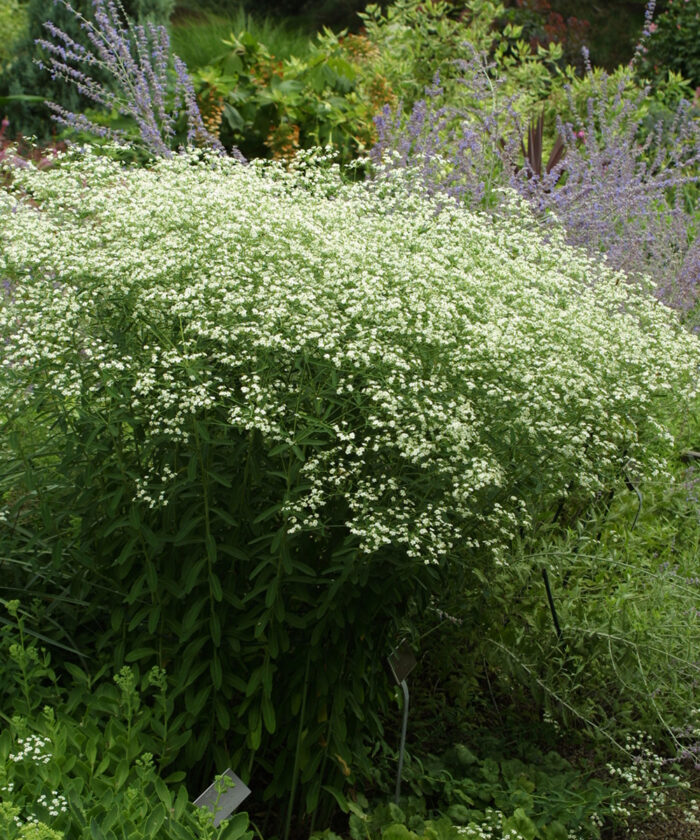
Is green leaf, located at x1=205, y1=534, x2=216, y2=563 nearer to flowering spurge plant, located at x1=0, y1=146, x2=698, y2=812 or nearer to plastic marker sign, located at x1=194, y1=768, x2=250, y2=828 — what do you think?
flowering spurge plant, located at x1=0, y1=146, x2=698, y2=812

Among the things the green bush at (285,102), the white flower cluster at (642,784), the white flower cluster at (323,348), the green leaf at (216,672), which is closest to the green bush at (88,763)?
the green leaf at (216,672)

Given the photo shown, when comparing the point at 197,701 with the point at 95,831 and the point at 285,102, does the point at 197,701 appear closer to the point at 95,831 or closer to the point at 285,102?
the point at 95,831

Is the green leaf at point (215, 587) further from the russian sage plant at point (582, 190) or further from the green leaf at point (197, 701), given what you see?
the russian sage plant at point (582, 190)

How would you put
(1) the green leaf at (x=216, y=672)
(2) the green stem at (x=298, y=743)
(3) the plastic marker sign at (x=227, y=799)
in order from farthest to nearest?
(2) the green stem at (x=298, y=743) → (1) the green leaf at (x=216, y=672) → (3) the plastic marker sign at (x=227, y=799)

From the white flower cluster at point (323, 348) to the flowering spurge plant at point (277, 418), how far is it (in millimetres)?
11

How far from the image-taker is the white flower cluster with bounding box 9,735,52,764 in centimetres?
234

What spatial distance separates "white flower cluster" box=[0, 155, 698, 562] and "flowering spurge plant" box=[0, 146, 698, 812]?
0.04 feet

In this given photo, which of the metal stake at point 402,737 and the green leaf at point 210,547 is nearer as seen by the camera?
the green leaf at point 210,547

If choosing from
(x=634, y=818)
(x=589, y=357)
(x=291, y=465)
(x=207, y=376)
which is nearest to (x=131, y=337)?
(x=207, y=376)

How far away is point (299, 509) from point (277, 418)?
298mm

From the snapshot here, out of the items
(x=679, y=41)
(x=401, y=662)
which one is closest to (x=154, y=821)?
(x=401, y=662)

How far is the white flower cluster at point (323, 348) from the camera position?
2.54 m

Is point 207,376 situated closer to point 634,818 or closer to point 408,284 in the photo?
point 408,284

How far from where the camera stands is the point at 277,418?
2.68 metres
